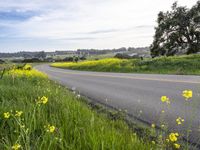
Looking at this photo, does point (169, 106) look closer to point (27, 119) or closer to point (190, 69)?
point (27, 119)

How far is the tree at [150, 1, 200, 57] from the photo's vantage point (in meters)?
50.8

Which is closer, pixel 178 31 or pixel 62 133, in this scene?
pixel 62 133

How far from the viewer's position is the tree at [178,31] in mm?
50781

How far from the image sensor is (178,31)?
168 ft

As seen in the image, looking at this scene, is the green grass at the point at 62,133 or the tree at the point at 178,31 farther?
the tree at the point at 178,31

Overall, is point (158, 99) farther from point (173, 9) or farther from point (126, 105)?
point (173, 9)

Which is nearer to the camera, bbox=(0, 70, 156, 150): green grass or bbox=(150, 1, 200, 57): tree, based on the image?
bbox=(0, 70, 156, 150): green grass

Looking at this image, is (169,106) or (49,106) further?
(169,106)

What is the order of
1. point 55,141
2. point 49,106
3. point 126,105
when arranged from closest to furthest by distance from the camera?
point 55,141 → point 49,106 → point 126,105

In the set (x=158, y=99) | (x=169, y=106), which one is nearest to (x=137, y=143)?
(x=169, y=106)

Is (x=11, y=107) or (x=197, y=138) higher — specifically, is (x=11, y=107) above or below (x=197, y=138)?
above

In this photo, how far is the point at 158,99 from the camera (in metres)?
10.6

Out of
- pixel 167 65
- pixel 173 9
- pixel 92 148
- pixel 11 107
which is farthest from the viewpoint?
pixel 173 9

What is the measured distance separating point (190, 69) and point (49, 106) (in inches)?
750
